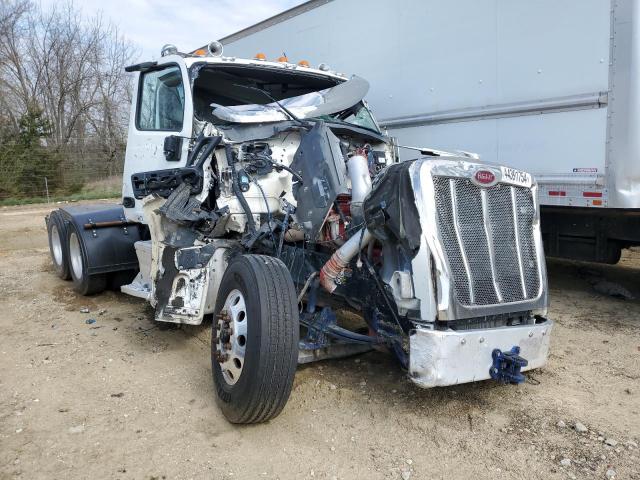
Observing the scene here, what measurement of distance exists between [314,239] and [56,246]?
191 inches

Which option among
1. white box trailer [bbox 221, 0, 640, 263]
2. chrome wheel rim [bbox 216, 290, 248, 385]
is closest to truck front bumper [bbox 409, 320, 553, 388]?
chrome wheel rim [bbox 216, 290, 248, 385]

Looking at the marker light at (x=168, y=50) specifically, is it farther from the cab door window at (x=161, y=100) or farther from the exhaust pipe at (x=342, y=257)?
the exhaust pipe at (x=342, y=257)

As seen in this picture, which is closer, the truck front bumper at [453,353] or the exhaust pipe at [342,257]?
the truck front bumper at [453,353]

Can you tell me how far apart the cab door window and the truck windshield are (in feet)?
0.57

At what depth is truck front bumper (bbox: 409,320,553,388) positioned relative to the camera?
9.91ft

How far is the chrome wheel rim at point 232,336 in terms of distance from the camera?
3414 millimetres

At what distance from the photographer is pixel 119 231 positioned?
20.9 ft

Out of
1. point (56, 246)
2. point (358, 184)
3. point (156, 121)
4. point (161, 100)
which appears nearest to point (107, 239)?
point (56, 246)

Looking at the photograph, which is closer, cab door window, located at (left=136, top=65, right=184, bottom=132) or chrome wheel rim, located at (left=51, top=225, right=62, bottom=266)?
cab door window, located at (left=136, top=65, right=184, bottom=132)

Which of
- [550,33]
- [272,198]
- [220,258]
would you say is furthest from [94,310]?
[550,33]

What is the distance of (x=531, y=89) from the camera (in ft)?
18.0

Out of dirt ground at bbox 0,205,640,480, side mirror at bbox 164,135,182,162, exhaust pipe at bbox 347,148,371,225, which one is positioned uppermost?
side mirror at bbox 164,135,182,162

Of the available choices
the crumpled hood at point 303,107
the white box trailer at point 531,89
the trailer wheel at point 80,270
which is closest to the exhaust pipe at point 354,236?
the crumpled hood at point 303,107

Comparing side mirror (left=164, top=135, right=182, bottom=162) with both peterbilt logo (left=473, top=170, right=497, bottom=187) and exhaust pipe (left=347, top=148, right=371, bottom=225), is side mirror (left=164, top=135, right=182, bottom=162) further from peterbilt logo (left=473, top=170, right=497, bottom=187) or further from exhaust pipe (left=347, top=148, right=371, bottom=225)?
peterbilt logo (left=473, top=170, right=497, bottom=187)
